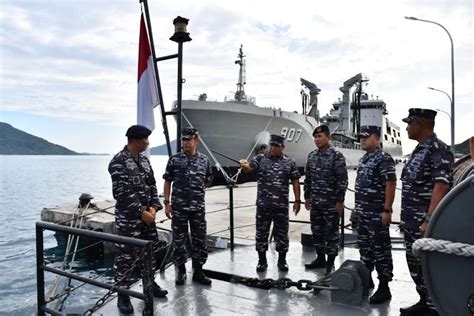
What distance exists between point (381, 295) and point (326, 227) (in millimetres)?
1076

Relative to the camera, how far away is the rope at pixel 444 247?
1.66 m

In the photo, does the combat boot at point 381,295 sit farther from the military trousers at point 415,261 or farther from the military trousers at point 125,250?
the military trousers at point 125,250

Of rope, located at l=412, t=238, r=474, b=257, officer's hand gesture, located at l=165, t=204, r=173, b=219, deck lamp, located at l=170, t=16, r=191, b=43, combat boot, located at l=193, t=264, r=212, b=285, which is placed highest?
deck lamp, located at l=170, t=16, r=191, b=43

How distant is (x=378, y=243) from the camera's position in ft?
11.8

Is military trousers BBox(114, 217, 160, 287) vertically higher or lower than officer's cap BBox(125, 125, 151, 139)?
lower

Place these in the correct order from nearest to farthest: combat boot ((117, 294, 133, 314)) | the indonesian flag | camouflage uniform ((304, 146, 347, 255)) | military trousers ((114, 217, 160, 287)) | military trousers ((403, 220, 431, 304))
A: military trousers ((403, 220, 431, 304))
combat boot ((117, 294, 133, 314))
military trousers ((114, 217, 160, 287))
camouflage uniform ((304, 146, 347, 255))
the indonesian flag

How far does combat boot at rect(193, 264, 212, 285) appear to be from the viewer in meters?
4.03

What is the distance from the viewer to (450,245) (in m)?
1.71

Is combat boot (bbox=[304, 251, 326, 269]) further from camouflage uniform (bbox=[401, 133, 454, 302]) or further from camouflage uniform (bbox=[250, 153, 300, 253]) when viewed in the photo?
camouflage uniform (bbox=[401, 133, 454, 302])

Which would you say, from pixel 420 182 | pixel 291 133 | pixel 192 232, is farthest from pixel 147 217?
pixel 291 133

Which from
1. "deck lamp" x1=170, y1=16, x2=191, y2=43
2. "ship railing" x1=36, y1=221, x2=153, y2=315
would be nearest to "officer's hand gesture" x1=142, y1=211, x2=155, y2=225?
"ship railing" x1=36, y1=221, x2=153, y2=315

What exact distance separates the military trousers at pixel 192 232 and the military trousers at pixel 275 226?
0.72 meters

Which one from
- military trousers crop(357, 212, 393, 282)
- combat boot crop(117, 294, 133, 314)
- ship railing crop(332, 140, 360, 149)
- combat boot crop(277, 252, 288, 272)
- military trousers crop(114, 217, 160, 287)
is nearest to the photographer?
combat boot crop(117, 294, 133, 314)

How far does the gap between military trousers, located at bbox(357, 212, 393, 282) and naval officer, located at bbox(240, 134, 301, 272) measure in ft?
3.42
